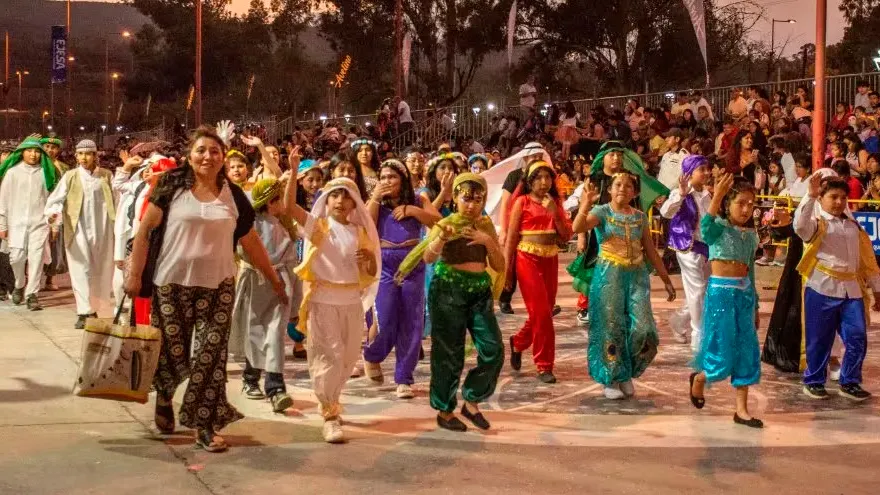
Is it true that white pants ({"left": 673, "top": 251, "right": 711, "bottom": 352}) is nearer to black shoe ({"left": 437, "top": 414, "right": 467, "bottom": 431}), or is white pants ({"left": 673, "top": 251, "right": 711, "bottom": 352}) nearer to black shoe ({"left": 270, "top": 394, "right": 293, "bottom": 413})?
black shoe ({"left": 437, "top": 414, "right": 467, "bottom": 431})

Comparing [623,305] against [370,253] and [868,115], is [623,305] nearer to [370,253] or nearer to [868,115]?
[370,253]

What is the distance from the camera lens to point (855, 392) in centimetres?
888

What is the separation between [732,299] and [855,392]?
151 centimetres

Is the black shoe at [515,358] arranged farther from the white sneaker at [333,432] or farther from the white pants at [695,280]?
the white sneaker at [333,432]

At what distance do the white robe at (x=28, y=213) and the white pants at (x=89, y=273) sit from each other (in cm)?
178

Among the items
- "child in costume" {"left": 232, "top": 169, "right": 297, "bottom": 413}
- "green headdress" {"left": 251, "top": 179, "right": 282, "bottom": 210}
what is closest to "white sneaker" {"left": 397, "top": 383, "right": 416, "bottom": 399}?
"child in costume" {"left": 232, "top": 169, "right": 297, "bottom": 413}

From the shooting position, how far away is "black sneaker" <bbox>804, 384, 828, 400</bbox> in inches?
352

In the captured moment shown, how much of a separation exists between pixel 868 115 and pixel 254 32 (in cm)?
4886

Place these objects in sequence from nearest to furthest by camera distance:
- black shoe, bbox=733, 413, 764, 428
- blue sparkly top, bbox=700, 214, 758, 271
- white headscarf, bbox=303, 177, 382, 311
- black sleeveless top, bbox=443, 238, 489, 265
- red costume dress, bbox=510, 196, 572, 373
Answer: white headscarf, bbox=303, 177, 382, 311, black sleeveless top, bbox=443, 238, 489, 265, black shoe, bbox=733, 413, 764, 428, blue sparkly top, bbox=700, 214, 758, 271, red costume dress, bbox=510, 196, 572, 373

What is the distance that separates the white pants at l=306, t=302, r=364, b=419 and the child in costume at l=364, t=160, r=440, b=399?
1.31 metres

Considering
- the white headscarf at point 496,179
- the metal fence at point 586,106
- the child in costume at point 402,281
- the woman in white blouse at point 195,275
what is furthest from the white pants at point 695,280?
the metal fence at point 586,106

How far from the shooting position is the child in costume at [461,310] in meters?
7.70

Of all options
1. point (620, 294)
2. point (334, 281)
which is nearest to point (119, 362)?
point (334, 281)

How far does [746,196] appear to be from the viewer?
8.15 metres
